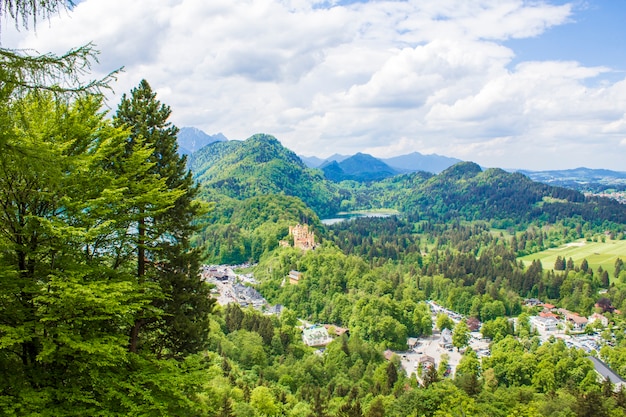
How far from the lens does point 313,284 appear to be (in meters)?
75.2

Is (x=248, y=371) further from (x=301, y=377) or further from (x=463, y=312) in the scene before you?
(x=463, y=312)

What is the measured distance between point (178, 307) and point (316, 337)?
44348 millimetres

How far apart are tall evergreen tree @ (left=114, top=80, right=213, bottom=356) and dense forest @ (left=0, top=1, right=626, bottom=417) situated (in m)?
0.06

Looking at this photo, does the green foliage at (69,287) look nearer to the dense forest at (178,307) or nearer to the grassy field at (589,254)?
the dense forest at (178,307)

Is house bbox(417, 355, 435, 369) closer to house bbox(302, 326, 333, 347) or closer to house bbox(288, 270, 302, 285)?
house bbox(302, 326, 333, 347)

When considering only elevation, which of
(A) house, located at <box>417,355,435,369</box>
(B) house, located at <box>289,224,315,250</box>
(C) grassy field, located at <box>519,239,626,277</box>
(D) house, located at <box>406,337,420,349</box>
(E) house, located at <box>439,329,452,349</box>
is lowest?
(D) house, located at <box>406,337,420,349</box>

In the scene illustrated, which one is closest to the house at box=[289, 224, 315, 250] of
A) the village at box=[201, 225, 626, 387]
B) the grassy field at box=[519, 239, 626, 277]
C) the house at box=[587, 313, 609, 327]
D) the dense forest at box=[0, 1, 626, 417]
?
the dense forest at box=[0, 1, 626, 417]

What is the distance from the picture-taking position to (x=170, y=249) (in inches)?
591

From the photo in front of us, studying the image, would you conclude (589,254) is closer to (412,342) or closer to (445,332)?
(445,332)

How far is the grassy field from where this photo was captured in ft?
350

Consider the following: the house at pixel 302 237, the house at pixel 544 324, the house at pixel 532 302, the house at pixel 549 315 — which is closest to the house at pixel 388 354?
the house at pixel 544 324

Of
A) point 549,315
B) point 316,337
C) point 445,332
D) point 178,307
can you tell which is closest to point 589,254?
point 549,315

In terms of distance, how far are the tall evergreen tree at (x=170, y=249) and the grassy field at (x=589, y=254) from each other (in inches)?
4130

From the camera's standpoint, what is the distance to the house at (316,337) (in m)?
56.2
